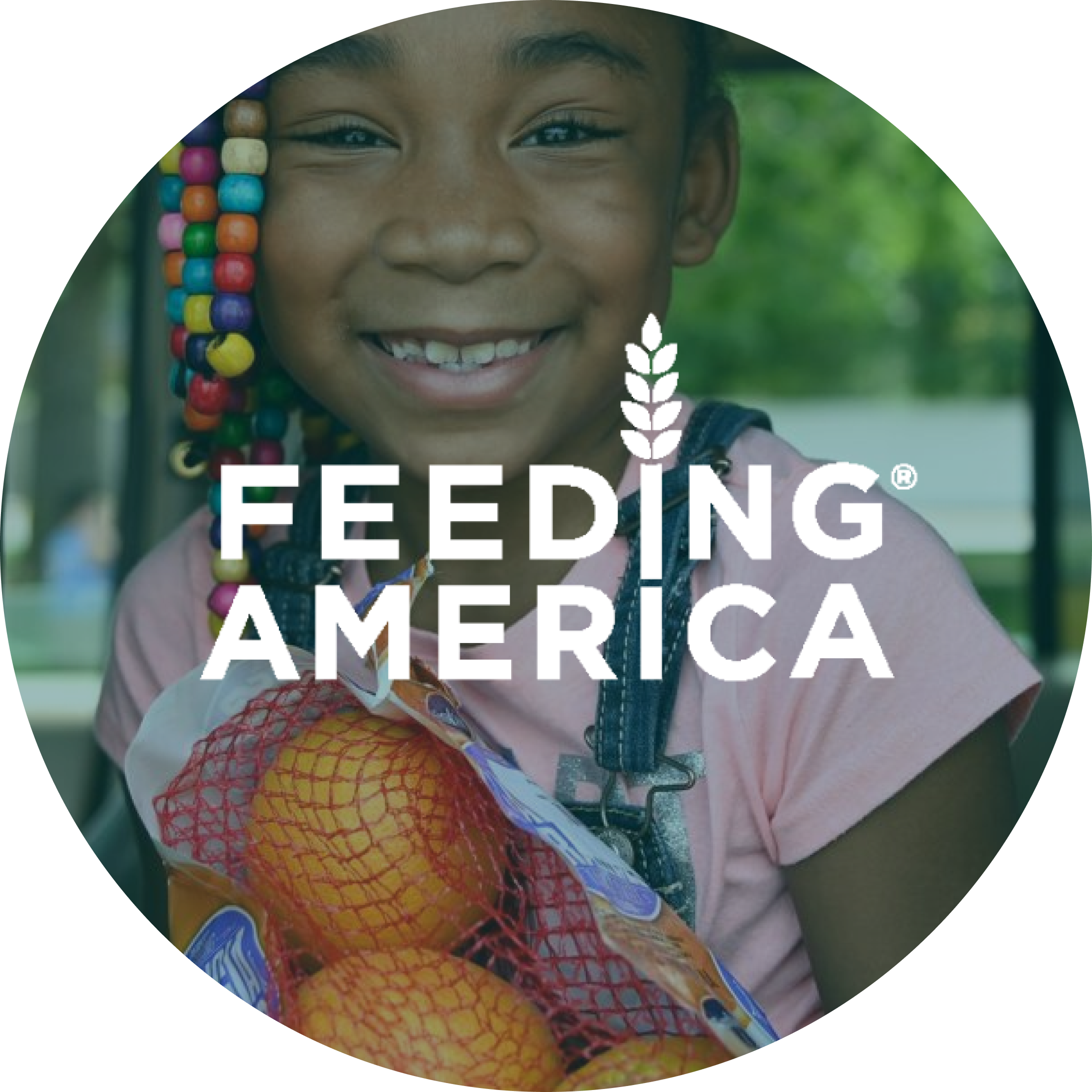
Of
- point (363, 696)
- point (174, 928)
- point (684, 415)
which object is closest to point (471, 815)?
point (363, 696)

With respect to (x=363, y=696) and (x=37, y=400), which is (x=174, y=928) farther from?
(x=37, y=400)

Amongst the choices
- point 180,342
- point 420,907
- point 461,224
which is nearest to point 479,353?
point 461,224

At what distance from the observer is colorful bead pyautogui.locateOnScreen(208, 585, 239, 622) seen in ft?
4.97

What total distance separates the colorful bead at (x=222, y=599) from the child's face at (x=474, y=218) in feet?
0.75

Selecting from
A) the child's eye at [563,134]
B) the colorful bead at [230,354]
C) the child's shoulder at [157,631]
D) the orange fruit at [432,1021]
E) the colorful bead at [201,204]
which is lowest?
the orange fruit at [432,1021]

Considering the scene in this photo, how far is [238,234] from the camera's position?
140 centimetres

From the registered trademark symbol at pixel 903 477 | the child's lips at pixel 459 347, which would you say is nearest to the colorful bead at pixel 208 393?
the child's lips at pixel 459 347

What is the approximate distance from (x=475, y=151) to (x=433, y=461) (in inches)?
10.1

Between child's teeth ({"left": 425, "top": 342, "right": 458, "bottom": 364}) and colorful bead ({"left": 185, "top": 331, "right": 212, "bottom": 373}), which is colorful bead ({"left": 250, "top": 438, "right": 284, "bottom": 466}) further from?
child's teeth ({"left": 425, "top": 342, "right": 458, "bottom": 364})

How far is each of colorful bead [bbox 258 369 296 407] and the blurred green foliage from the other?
6.44 meters

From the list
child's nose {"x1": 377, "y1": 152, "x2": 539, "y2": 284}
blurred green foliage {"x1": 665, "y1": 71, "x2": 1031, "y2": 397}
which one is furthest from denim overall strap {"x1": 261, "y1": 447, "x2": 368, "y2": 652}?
blurred green foliage {"x1": 665, "y1": 71, "x2": 1031, "y2": 397}

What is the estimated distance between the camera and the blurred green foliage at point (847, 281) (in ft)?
27.1

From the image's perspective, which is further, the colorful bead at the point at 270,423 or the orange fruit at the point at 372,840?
the colorful bead at the point at 270,423

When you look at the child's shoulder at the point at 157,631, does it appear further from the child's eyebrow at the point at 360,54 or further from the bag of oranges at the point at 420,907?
the child's eyebrow at the point at 360,54
